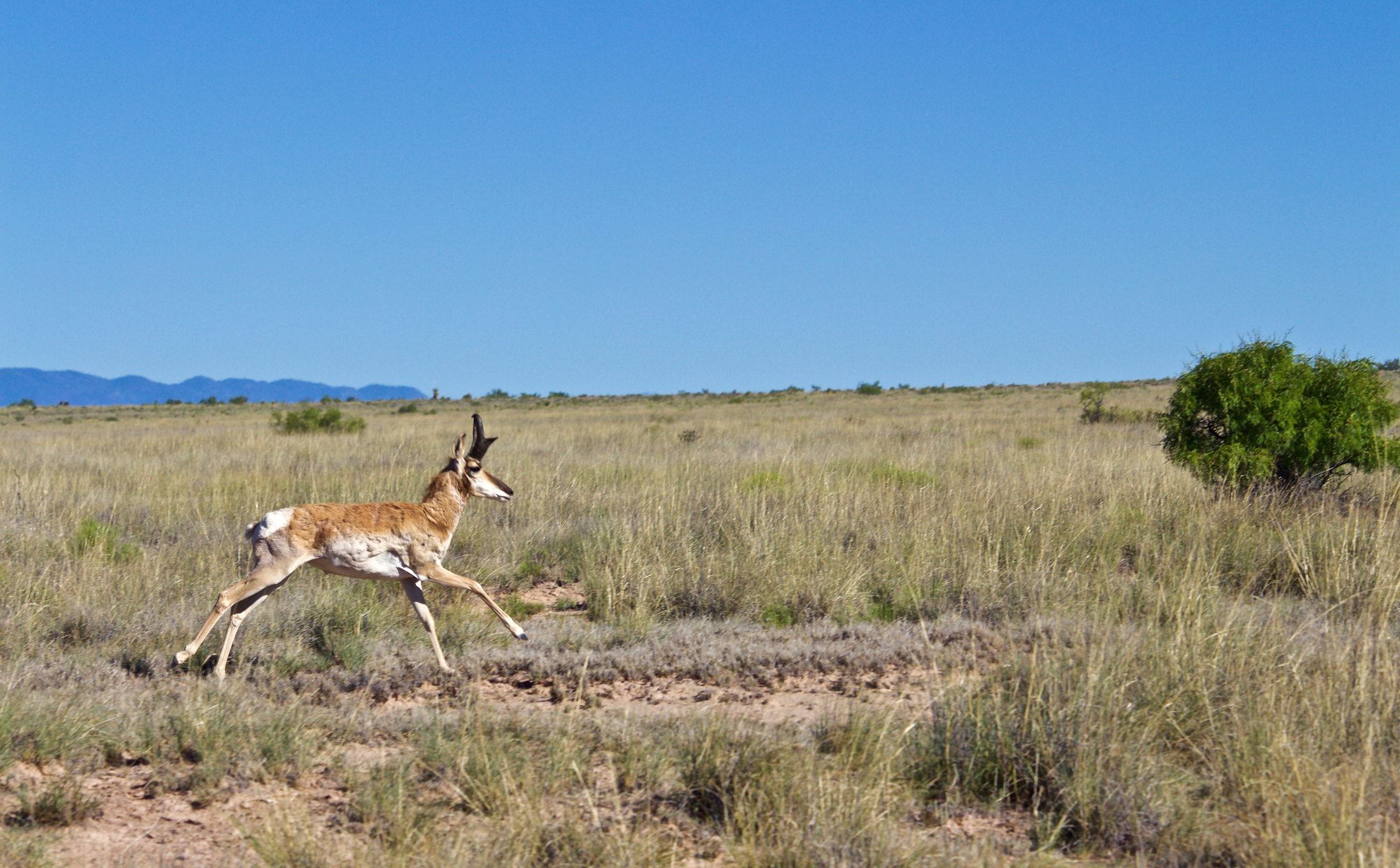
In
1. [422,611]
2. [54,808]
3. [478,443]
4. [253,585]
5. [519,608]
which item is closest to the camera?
[54,808]

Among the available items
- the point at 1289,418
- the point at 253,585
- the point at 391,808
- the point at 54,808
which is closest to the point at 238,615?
the point at 253,585

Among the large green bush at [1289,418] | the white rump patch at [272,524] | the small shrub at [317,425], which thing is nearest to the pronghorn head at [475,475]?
the white rump patch at [272,524]

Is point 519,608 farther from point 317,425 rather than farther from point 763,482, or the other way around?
point 317,425

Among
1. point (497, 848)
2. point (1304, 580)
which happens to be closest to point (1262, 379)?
point (1304, 580)

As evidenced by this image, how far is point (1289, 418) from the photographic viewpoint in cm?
937

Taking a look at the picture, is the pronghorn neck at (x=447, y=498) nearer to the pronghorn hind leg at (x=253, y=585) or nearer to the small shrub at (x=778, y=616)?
the pronghorn hind leg at (x=253, y=585)

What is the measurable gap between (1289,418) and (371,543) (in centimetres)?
881

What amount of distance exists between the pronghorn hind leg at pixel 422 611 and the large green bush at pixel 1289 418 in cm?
785

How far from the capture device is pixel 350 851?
338 cm

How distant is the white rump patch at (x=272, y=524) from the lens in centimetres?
525

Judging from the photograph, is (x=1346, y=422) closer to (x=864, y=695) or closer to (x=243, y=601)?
(x=864, y=695)

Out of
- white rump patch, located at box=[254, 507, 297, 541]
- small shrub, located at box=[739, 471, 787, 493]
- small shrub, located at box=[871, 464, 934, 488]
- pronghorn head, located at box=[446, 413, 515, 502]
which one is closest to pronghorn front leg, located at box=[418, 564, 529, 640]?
pronghorn head, located at box=[446, 413, 515, 502]

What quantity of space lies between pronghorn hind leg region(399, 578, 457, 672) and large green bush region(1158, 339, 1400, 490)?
7848 millimetres

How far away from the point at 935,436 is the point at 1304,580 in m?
14.9
